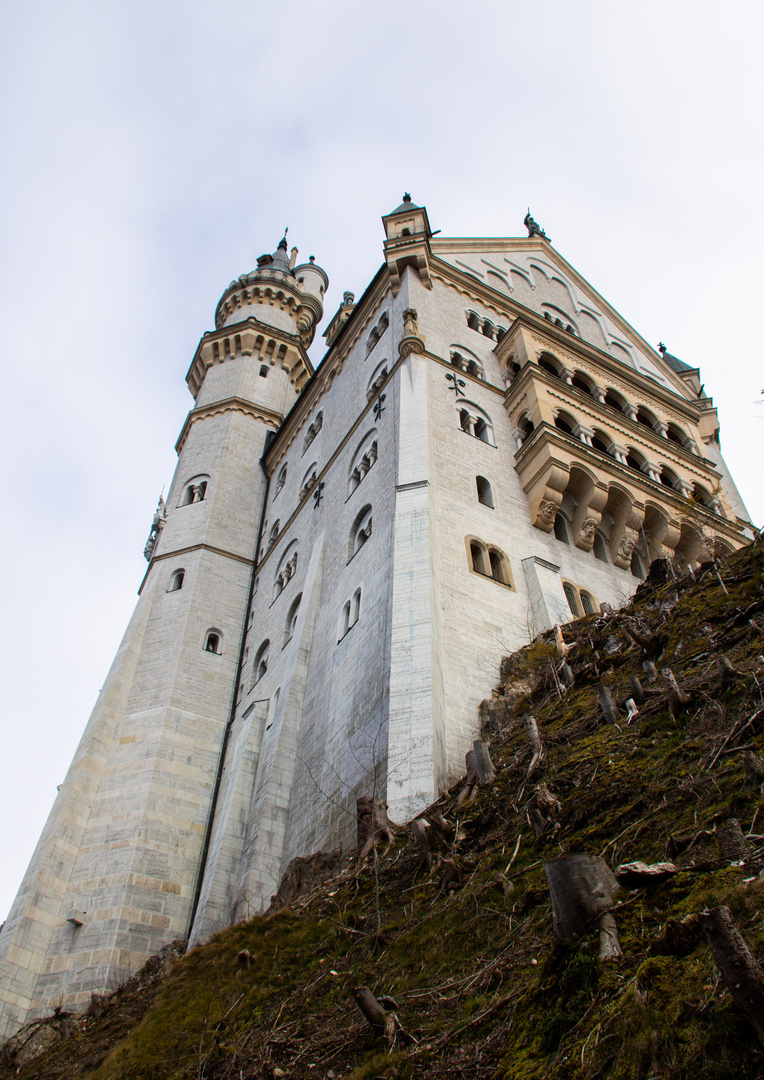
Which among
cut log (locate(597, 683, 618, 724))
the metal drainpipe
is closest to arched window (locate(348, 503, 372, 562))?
the metal drainpipe

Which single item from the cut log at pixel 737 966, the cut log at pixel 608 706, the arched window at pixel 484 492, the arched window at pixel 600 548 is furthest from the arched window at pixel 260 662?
the cut log at pixel 737 966

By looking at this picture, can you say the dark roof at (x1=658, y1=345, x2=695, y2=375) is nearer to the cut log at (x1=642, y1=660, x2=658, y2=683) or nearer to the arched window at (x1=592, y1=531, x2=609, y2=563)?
the arched window at (x1=592, y1=531, x2=609, y2=563)

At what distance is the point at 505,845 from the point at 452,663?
762cm

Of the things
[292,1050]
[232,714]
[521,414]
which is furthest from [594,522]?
[292,1050]

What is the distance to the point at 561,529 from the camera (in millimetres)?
21344

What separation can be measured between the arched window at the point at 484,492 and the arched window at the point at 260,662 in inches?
297

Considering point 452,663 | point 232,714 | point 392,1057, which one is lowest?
point 392,1057

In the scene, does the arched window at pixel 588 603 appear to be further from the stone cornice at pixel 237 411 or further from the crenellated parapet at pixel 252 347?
the crenellated parapet at pixel 252 347

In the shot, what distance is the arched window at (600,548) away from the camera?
21.4 meters

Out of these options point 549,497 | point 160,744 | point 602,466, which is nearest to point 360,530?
point 549,497

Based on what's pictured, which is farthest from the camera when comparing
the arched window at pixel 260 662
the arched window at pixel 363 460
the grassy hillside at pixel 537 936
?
the arched window at pixel 260 662

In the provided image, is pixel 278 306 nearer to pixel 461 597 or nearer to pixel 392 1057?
pixel 461 597

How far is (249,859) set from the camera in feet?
53.6

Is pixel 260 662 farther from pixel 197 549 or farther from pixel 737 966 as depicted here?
pixel 737 966
